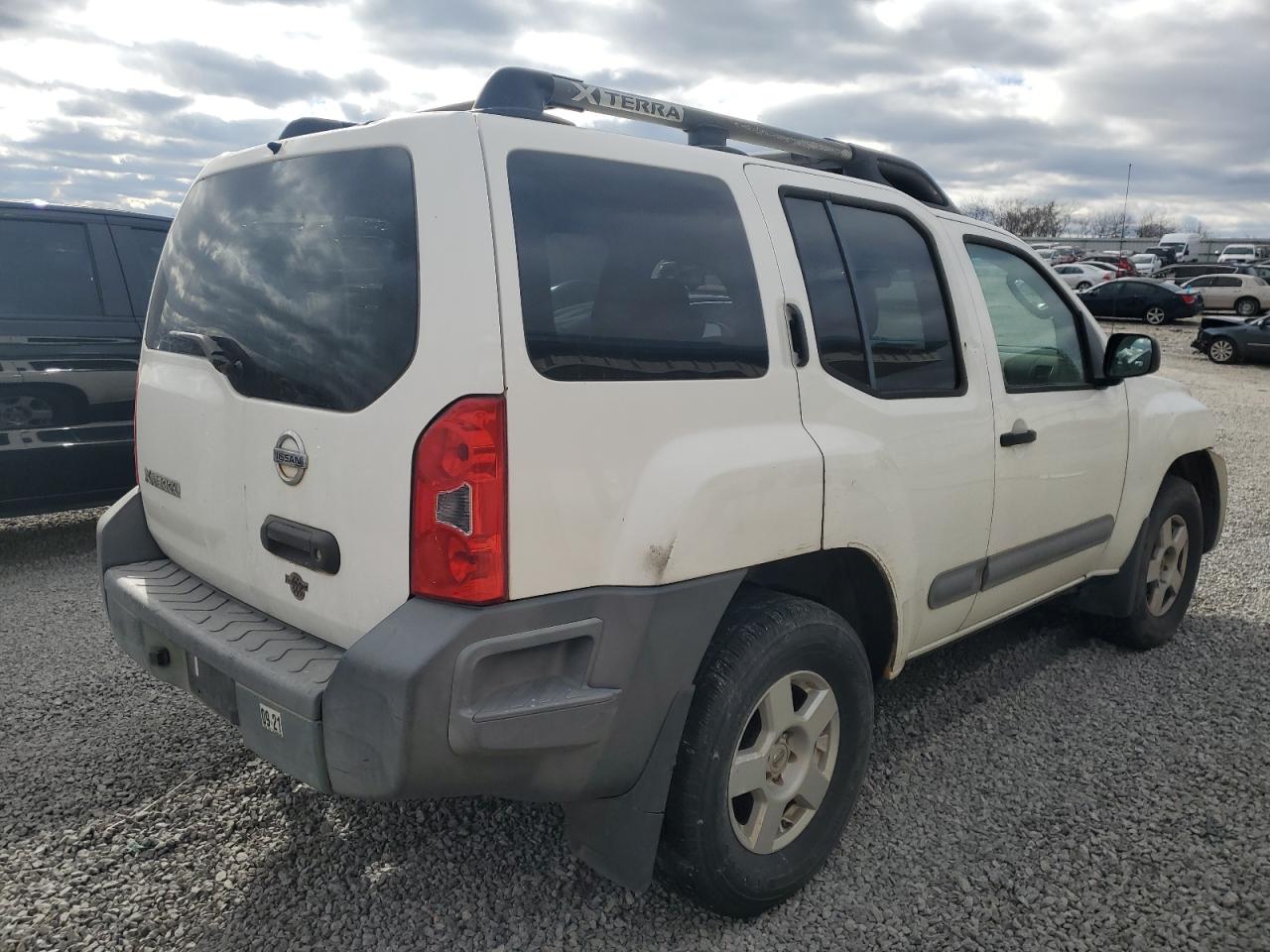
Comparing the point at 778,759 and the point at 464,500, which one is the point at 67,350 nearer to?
the point at 464,500

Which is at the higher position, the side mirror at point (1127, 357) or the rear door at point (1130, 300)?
the side mirror at point (1127, 357)

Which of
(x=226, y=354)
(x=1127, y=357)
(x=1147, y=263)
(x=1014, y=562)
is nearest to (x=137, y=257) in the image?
(x=226, y=354)

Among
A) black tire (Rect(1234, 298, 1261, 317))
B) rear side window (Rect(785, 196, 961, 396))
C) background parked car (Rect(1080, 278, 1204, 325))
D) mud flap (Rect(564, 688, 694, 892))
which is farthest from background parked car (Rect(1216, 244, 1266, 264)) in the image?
mud flap (Rect(564, 688, 694, 892))

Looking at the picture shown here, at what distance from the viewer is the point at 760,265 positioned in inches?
98.1

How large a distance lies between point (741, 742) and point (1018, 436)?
152 centimetres

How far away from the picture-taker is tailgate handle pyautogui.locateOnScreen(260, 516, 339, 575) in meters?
2.18

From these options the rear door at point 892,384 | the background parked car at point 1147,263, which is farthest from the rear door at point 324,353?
the background parked car at point 1147,263

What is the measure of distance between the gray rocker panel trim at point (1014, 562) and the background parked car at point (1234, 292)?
1161 inches

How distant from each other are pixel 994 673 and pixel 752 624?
7.27 feet

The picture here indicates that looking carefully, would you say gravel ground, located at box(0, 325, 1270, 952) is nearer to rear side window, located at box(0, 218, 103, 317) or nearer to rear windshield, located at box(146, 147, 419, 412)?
rear windshield, located at box(146, 147, 419, 412)

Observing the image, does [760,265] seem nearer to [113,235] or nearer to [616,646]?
[616,646]

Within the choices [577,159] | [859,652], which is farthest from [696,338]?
[859,652]

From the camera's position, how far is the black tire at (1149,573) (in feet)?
14.1

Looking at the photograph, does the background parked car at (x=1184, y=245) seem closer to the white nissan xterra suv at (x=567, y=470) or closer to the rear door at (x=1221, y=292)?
the rear door at (x=1221, y=292)
